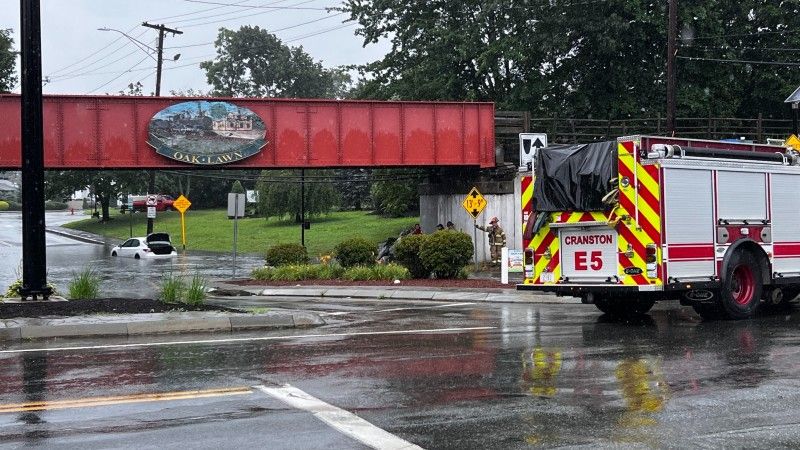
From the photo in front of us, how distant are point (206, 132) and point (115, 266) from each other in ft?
43.5

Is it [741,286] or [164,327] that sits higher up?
[741,286]

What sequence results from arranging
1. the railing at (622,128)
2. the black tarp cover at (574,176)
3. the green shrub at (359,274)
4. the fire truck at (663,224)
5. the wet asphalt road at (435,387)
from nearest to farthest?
the wet asphalt road at (435,387), the fire truck at (663,224), the black tarp cover at (574,176), the green shrub at (359,274), the railing at (622,128)

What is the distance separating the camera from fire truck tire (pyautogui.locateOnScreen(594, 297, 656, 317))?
1563cm

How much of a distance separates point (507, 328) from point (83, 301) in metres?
6.59

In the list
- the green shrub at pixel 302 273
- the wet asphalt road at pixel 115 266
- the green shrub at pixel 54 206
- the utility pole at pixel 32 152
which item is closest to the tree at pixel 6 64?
the wet asphalt road at pixel 115 266

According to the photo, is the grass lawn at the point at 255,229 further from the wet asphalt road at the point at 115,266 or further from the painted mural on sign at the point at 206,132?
the painted mural on sign at the point at 206,132

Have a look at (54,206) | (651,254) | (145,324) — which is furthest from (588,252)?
(54,206)

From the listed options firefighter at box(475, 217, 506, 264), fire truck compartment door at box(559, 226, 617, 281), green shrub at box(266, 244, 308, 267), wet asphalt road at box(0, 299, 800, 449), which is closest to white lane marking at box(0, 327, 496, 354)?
wet asphalt road at box(0, 299, 800, 449)

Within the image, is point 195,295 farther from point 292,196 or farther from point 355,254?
point 292,196

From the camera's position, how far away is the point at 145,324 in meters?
13.2

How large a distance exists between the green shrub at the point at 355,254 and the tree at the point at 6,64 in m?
30.0

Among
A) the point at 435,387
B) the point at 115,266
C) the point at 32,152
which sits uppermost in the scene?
the point at 32,152

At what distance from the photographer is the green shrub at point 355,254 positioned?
29203mm

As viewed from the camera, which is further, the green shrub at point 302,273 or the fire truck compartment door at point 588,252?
the green shrub at point 302,273
